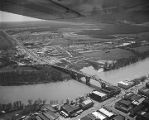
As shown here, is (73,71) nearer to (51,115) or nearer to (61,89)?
(61,89)

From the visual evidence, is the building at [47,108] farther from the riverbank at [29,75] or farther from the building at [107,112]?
the riverbank at [29,75]

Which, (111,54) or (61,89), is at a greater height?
(111,54)

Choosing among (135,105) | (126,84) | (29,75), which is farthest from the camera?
(29,75)

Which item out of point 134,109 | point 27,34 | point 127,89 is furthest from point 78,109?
point 27,34

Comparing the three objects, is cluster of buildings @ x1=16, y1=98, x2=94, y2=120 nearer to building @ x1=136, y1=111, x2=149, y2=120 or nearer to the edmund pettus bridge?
building @ x1=136, y1=111, x2=149, y2=120

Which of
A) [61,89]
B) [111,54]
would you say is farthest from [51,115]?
[111,54]

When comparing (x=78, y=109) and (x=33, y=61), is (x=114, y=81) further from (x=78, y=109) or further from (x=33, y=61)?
(x=33, y=61)

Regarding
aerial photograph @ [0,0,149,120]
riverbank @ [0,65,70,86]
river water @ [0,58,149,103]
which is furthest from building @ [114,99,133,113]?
riverbank @ [0,65,70,86]
